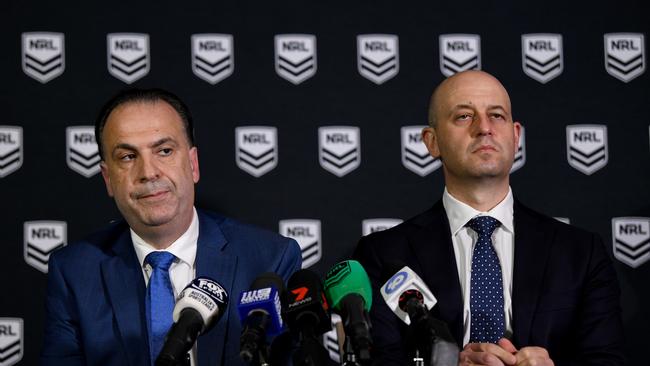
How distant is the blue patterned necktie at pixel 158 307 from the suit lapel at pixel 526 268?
3.45ft

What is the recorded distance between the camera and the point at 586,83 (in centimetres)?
310

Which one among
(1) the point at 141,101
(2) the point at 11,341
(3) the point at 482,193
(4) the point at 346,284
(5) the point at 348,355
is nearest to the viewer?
(5) the point at 348,355

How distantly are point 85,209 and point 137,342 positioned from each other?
921 mm

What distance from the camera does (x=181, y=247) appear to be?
2371mm

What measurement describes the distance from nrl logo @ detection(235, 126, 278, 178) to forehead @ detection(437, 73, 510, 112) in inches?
27.6

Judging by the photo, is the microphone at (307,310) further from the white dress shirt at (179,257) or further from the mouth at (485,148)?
the mouth at (485,148)

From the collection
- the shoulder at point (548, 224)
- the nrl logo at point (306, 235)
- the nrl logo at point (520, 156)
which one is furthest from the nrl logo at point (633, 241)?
the nrl logo at point (306, 235)

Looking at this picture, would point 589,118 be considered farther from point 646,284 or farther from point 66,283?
point 66,283

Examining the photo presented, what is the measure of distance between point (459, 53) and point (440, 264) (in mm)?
978

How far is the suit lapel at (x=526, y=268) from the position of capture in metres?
2.38

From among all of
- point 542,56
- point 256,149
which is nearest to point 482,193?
point 542,56

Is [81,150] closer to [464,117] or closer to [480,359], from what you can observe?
[464,117]

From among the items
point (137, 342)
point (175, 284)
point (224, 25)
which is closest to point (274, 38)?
point (224, 25)

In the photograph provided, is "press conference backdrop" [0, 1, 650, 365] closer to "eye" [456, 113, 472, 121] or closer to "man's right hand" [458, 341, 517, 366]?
"eye" [456, 113, 472, 121]
